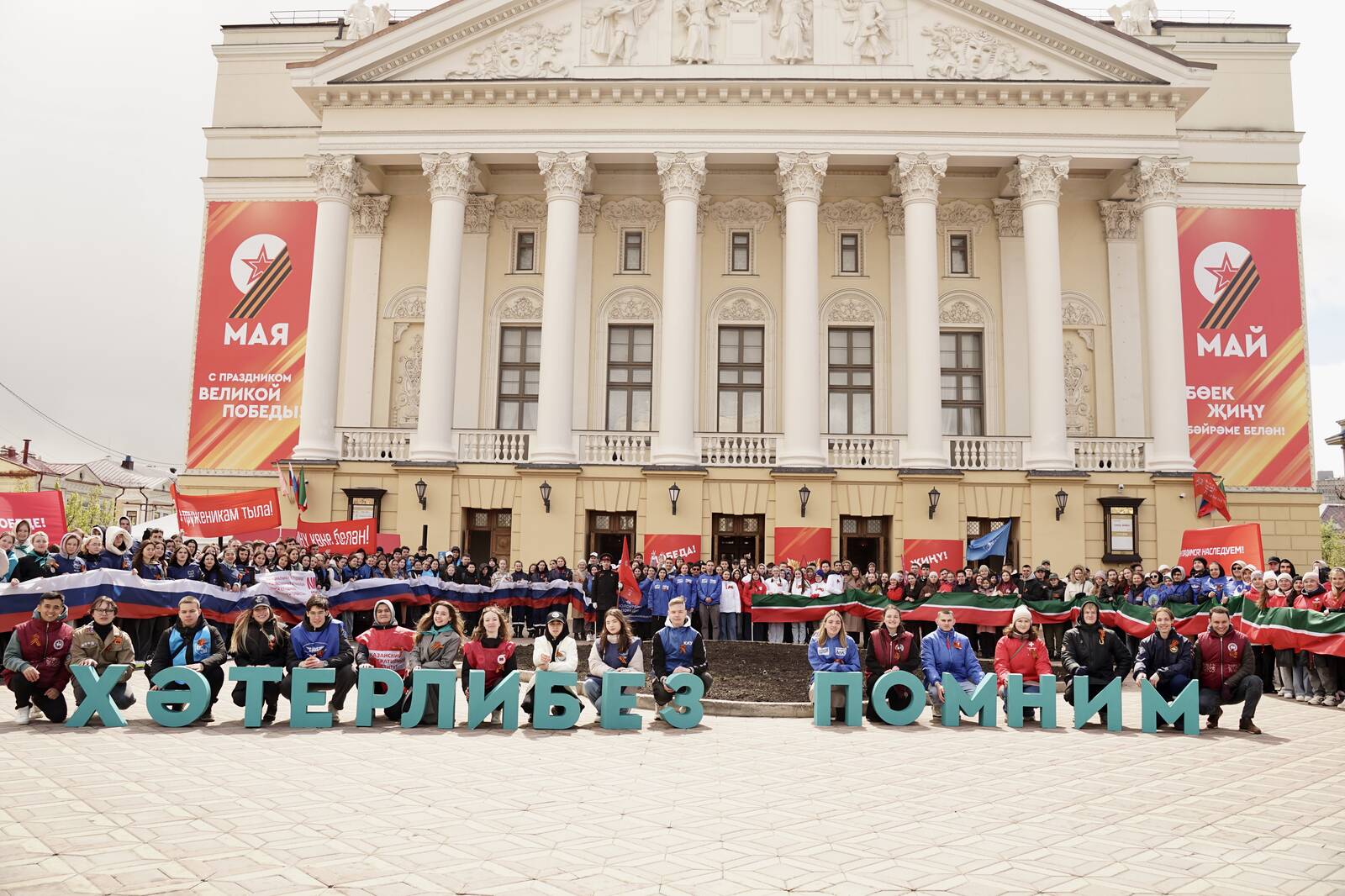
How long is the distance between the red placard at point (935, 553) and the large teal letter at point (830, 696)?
14322 mm

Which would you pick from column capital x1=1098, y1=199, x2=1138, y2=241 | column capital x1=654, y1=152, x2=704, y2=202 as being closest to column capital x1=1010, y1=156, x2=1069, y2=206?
column capital x1=1098, y1=199, x2=1138, y2=241

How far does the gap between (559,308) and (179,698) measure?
20.1 meters

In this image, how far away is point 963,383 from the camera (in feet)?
108

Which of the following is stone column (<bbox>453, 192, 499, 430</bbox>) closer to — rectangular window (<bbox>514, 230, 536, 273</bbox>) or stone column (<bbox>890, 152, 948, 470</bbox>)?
rectangular window (<bbox>514, 230, 536, 273</bbox>)

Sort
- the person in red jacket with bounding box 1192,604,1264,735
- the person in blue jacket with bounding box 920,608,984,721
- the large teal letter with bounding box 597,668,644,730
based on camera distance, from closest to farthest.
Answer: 1. the large teal letter with bounding box 597,668,644,730
2. the person in red jacket with bounding box 1192,604,1264,735
3. the person in blue jacket with bounding box 920,608,984,721

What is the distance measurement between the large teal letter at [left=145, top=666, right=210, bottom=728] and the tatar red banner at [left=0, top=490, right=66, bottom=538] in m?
7.22

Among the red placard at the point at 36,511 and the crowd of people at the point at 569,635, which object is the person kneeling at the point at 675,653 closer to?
the crowd of people at the point at 569,635

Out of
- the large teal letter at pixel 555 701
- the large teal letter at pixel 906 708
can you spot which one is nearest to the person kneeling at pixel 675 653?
the large teal letter at pixel 555 701

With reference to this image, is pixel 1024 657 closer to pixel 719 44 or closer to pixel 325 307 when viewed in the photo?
pixel 719 44

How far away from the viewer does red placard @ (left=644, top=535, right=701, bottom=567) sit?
27.1 m

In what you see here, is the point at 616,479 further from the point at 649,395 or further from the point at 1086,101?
the point at 1086,101

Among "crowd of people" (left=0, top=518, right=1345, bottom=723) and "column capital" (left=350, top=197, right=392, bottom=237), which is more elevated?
"column capital" (left=350, top=197, right=392, bottom=237)

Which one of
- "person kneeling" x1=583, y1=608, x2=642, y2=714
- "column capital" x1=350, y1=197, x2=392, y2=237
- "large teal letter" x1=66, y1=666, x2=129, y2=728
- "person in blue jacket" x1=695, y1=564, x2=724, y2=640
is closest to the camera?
"large teal letter" x1=66, y1=666, x2=129, y2=728

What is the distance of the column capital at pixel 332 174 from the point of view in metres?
30.5
